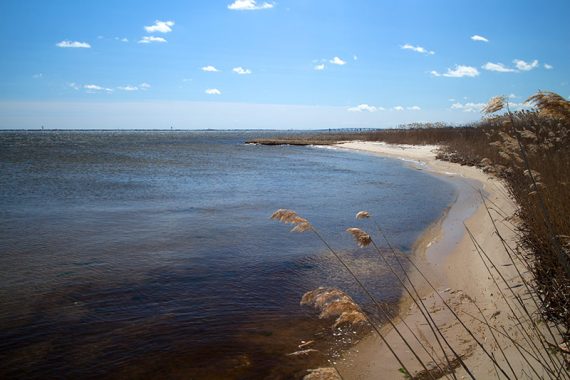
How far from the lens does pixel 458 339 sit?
461cm

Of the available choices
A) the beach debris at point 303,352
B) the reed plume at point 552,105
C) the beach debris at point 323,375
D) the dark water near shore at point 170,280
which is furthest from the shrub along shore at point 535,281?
the dark water near shore at point 170,280

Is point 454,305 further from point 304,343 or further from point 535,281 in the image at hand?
point 304,343

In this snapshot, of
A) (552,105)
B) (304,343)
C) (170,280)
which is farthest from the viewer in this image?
(170,280)

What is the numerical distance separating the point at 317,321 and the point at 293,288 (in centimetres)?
125

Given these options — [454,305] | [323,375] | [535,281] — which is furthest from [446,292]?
[323,375]

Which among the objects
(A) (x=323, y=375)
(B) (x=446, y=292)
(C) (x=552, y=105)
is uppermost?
(C) (x=552, y=105)

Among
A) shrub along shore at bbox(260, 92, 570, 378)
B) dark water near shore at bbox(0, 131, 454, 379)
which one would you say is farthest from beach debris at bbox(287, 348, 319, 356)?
shrub along shore at bbox(260, 92, 570, 378)

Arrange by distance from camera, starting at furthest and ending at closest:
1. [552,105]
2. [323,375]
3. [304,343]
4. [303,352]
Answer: [304,343] → [303,352] → [552,105] → [323,375]

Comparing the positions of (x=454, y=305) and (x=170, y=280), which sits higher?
(x=454, y=305)

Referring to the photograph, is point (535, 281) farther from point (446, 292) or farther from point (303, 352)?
point (303, 352)

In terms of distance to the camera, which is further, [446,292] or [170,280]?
[170,280]

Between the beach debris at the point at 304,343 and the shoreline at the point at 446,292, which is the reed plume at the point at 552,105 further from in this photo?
the beach debris at the point at 304,343

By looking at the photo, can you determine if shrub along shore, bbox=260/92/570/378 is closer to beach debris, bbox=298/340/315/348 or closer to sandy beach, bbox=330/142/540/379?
sandy beach, bbox=330/142/540/379

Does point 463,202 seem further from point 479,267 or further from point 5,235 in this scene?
point 5,235
